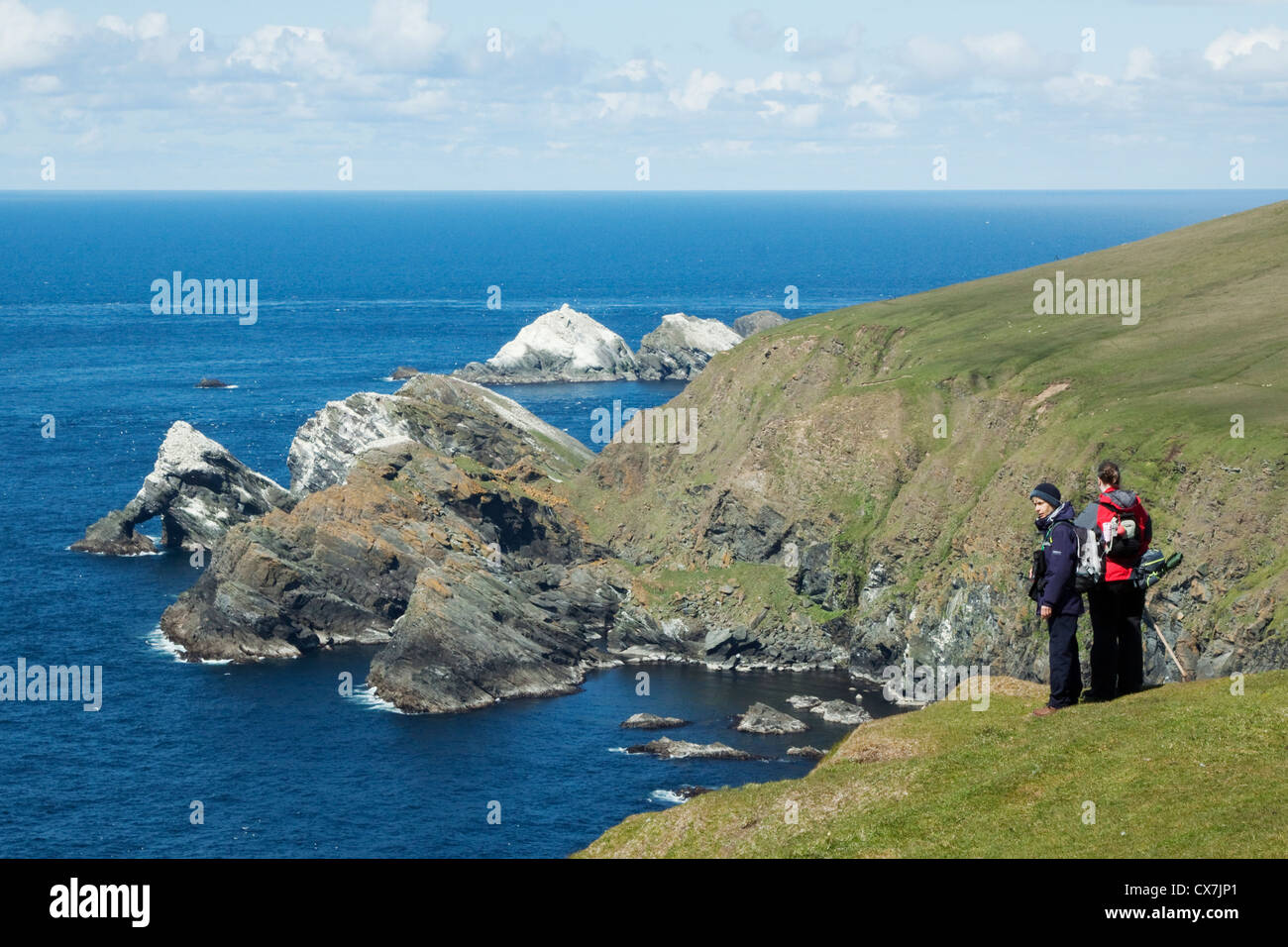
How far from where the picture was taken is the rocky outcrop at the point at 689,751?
98812 mm

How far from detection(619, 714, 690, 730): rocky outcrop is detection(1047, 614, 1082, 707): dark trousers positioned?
246 feet

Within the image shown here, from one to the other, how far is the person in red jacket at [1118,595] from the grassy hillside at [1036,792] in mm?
719

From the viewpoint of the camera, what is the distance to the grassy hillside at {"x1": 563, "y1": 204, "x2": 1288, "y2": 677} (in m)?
102

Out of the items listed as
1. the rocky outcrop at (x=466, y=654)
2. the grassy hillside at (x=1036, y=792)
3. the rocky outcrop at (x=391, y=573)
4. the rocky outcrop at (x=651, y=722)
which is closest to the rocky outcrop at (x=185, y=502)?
the rocky outcrop at (x=391, y=573)

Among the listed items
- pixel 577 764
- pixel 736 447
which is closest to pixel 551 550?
pixel 736 447

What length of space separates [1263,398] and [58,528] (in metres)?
119

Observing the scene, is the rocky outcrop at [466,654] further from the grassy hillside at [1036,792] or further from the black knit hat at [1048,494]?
the black knit hat at [1048,494]

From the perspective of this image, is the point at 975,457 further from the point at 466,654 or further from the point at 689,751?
the point at 466,654

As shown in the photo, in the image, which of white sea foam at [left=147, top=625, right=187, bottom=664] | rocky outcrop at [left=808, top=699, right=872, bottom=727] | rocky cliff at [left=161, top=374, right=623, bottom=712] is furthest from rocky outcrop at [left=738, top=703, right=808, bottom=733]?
white sea foam at [left=147, top=625, right=187, bottom=664]

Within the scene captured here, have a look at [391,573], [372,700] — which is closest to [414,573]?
[391,573]

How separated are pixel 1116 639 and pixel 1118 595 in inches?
63.8

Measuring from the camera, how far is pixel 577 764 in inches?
3851

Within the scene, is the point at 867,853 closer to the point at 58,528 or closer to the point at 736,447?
the point at 736,447

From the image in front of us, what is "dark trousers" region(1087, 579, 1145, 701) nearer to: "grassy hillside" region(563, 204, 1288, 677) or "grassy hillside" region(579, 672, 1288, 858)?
"grassy hillside" region(579, 672, 1288, 858)
